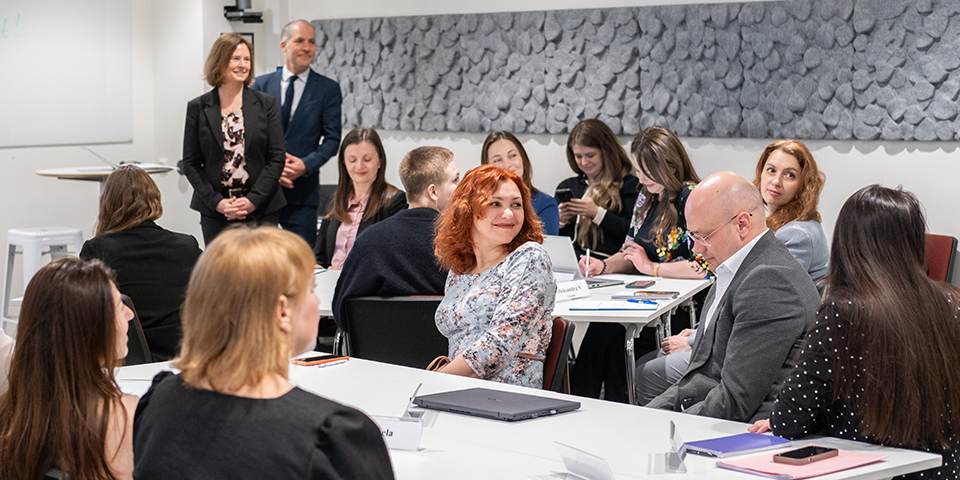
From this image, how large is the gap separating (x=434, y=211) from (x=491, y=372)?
2.72 feet

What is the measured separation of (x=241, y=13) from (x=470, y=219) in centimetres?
471

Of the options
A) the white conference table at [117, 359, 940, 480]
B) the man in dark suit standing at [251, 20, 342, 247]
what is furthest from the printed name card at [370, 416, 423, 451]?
the man in dark suit standing at [251, 20, 342, 247]

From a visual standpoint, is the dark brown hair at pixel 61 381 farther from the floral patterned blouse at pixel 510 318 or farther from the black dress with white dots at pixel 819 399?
the black dress with white dots at pixel 819 399

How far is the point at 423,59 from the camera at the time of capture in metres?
6.62

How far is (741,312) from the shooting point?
2354 millimetres

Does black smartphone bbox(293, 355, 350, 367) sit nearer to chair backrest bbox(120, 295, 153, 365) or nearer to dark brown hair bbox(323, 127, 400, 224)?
chair backrest bbox(120, 295, 153, 365)

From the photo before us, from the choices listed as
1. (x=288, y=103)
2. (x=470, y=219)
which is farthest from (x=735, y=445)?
(x=288, y=103)

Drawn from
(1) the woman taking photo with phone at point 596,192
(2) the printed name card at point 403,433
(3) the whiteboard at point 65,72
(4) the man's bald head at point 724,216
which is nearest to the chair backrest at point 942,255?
(1) the woman taking photo with phone at point 596,192

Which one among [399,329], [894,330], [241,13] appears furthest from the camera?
[241,13]

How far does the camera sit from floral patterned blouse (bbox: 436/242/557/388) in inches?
108

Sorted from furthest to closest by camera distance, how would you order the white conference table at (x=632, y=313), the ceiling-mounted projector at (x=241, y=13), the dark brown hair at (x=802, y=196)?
the ceiling-mounted projector at (x=241, y=13), the dark brown hair at (x=802, y=196), the white conference table at (x=632, y=313)

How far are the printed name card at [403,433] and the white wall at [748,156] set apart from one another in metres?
3.84

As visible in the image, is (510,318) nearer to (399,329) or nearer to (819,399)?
(399,329)

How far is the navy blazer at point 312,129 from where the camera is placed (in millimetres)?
5656
